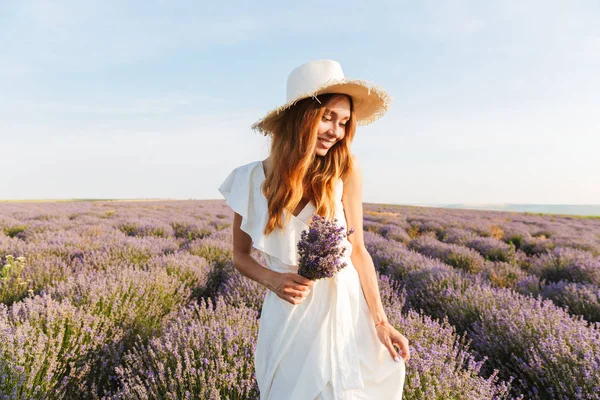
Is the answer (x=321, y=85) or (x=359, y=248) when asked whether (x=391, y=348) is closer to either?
(x=359, y=248)

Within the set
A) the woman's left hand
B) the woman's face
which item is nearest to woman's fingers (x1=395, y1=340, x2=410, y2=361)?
the woman's left hand

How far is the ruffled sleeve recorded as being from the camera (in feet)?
4.29

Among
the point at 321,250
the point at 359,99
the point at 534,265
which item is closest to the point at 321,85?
the point at 359,99

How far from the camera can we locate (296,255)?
1309mm

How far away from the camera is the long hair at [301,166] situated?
4.36 feet

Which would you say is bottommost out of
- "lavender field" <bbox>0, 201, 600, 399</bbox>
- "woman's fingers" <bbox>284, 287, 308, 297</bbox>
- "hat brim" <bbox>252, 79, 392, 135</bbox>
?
"lavender field" <bbox>0, 201, 600, 399</bbox>

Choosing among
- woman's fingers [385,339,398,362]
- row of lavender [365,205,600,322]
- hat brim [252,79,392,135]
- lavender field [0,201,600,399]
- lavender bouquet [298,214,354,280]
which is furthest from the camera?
row of lavender [365,205,600,322]

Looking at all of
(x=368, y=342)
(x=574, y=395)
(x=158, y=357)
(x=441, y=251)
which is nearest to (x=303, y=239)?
(x=368, y=342)

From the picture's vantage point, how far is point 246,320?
2557 millimetres

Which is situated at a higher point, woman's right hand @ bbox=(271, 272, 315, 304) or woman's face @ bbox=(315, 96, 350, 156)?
woman's face @ bbox=(315, 96, 350, 156)

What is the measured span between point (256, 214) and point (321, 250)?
0.40 metres

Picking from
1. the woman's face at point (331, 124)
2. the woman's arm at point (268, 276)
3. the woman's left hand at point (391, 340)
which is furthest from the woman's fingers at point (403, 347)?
the woman's face at point (331, 124)

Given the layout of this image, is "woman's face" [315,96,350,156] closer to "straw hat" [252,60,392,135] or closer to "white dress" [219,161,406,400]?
"straw hat" [252,60,392,135]

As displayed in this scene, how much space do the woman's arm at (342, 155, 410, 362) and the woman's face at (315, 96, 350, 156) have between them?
15 cm
